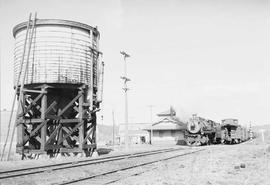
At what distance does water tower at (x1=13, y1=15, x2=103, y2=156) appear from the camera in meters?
19.1

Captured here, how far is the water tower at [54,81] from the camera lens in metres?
19.1

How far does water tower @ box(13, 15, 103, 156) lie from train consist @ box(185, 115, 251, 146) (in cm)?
1808

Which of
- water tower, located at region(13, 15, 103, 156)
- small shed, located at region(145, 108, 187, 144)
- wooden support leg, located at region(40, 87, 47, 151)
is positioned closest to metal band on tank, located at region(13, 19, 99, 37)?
water tower, located at region(13, 15, 103, 156)

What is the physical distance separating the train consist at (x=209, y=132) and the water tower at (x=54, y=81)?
18083 millimetres

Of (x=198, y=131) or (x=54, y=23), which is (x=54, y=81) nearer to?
(x=54, y=23)

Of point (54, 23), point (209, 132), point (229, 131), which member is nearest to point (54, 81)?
point (54, 23)

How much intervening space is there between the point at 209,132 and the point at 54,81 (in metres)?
23.1

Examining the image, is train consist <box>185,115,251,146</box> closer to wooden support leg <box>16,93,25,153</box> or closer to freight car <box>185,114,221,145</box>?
freight car <box>185,114,221,145</box>

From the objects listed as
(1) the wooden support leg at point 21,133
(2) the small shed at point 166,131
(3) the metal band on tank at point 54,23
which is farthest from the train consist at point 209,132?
(1) the wooden support leg at point 21,133

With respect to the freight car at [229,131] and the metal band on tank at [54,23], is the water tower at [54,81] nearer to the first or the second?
the metal band on tank at [54,23]

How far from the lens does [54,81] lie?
19.1 m

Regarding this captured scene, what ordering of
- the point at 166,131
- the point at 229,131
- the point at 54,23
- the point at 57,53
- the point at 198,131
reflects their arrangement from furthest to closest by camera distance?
the point at 166,131
the point at 229,131
the point at 198,131
the point at 54,23
the point at 57,53

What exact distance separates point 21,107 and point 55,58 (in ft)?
12.1

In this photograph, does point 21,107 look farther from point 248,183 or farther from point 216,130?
point 216,130
